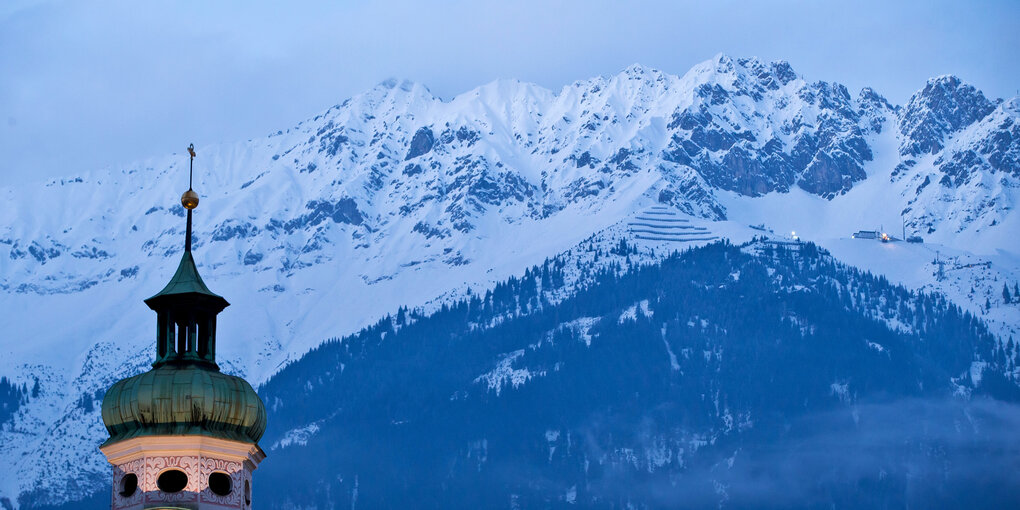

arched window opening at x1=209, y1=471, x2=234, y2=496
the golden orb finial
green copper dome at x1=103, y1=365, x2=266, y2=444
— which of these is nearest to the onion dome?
green copper dome at x1=103, y1=365, x2=266, y2=444

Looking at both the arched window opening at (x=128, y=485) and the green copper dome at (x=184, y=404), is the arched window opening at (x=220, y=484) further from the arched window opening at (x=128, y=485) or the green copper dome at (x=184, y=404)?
the arched window opening at (x=128, y=485)

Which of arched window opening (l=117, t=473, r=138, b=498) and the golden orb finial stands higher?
the golden orb finial

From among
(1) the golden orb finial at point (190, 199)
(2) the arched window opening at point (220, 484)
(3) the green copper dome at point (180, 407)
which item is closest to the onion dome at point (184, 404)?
(3) the green copper dome at point (180, 407)

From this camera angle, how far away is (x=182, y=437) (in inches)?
3152

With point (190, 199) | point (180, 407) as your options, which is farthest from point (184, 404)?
point (190, 199)

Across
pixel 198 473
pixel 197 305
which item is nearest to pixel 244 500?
pixel 198 473

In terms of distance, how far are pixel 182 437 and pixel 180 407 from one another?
3.39 feet

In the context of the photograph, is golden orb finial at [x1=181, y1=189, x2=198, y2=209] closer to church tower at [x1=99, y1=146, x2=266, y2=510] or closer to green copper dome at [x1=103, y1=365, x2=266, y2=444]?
church tower at [x1=99, y1=146, x2=266, y2=510]

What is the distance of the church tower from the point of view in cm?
7969

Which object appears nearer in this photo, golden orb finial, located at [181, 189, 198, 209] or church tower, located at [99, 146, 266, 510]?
church tower, located at [99, 146, 266, 510]

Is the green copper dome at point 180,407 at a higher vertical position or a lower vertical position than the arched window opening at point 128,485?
higher

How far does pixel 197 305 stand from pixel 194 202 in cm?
382

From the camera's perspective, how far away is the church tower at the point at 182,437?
7969cm

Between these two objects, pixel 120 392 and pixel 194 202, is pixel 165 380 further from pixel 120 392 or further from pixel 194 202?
pixel 194 202
